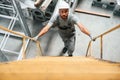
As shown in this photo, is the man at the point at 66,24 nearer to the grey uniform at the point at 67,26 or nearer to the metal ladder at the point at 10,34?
the grey uniform at the point at 67,26

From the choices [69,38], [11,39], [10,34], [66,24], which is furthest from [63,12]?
[11,39]

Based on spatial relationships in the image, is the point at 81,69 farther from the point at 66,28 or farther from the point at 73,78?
the point at 66,28

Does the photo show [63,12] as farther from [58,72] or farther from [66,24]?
[58,72]

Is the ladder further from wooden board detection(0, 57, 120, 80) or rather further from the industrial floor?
wooden board detection(0, 57, 120, 80)

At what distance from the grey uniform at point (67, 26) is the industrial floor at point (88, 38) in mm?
859

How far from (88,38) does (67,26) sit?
179 cm

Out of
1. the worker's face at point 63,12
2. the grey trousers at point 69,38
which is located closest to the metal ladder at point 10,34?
the grey trousers at point 69,38

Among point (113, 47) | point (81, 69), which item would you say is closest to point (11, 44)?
point (113, 47)

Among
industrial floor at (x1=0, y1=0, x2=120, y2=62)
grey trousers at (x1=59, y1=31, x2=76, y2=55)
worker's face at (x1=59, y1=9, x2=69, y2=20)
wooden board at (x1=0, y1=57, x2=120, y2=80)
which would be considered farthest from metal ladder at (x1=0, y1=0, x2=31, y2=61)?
wooden board at (x1=0, y1=57, x2=120, y2=80)

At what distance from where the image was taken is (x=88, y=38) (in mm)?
6773

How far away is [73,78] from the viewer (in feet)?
6.65

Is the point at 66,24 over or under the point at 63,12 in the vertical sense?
under

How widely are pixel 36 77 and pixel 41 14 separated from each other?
4.82 metres

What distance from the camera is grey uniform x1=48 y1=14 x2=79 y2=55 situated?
16.1ft
